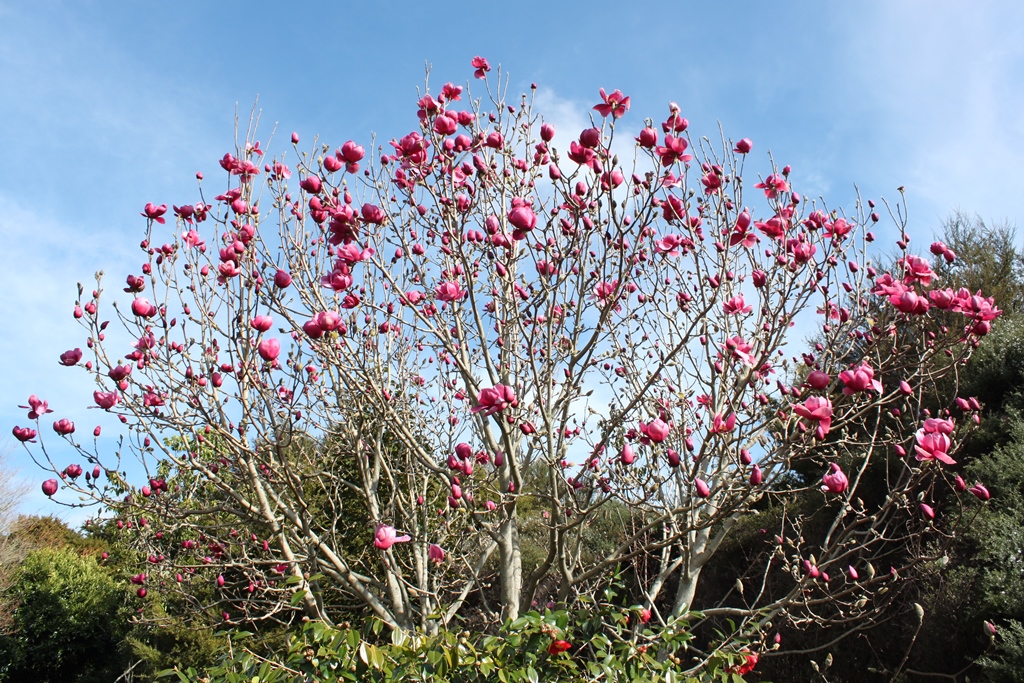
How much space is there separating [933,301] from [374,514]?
8.52ft

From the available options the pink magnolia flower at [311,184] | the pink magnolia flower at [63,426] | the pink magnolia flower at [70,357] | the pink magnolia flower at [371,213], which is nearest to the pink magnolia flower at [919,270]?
the pink magnolia flower at [371,213]

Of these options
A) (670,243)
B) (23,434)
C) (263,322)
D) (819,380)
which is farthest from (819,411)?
(23,434)

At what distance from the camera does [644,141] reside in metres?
2.44

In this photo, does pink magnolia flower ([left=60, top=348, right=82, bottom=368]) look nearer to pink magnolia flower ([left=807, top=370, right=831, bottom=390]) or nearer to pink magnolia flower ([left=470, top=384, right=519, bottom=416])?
pink magnolia flower ([left=470, top=384, right=519, bottom=416])

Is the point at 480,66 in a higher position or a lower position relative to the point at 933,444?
higher

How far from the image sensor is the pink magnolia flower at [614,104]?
2500 mm

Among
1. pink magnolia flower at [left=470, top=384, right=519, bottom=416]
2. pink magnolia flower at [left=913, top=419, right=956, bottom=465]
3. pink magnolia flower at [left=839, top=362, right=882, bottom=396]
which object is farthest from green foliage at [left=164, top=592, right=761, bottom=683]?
pink magnolia flower at [left=839, top=362, right=882, bottom=396]

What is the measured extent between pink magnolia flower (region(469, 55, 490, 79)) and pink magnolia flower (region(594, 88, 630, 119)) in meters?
1.06

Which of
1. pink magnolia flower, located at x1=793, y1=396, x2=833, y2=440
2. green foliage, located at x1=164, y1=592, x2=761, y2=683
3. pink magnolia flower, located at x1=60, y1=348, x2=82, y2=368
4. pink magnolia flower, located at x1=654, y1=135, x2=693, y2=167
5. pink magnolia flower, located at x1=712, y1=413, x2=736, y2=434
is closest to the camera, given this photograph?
pink magnolia flower, located at x1=793, y1=396, x2=833, y2=440

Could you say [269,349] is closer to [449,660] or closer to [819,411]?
[449,660]

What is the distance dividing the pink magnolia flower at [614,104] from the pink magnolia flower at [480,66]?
106 cm

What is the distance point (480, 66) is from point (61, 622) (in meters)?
14.0

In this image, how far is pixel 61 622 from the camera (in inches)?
494

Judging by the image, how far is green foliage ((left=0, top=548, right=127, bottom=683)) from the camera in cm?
1220
